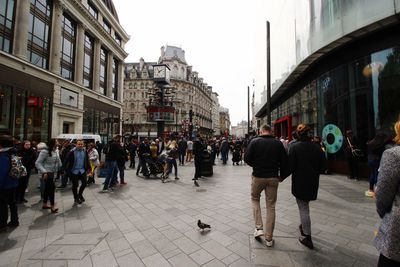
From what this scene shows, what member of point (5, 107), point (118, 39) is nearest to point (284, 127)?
point (5, 107)

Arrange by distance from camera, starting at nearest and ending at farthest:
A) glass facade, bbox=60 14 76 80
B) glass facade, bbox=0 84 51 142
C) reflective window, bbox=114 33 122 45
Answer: glass facade, bbox=0 84 51 142 < glass facade, bbox=60 14 76 80 < reflective window, bbox=114 33 122 45

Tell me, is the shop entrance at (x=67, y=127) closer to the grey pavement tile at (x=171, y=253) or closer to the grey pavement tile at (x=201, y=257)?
the grey pavement tile at (x=171, y=253)

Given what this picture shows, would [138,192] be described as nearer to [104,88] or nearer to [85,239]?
[85,239]

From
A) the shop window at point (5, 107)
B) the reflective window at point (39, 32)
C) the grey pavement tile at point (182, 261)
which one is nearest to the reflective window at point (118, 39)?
the reflective window at point (39, 32)

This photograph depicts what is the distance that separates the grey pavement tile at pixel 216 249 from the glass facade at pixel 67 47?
2639cm

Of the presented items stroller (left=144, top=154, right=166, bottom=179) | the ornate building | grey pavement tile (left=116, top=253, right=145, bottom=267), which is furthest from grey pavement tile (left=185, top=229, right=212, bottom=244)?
the ornate building

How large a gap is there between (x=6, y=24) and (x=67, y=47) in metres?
8.08

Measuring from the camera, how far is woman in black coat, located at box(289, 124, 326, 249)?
131 inches

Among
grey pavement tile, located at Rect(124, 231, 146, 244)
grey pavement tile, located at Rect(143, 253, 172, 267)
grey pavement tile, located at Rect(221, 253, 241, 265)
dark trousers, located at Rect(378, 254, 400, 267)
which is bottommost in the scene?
grey pavement tile, located at Rect(124, 231, 146, 244)

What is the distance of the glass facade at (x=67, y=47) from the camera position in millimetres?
23047

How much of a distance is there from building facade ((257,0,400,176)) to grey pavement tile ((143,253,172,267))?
976cm

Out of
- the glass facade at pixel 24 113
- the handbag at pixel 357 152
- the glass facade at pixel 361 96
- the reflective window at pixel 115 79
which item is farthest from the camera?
the reflective window at pixel 115 79

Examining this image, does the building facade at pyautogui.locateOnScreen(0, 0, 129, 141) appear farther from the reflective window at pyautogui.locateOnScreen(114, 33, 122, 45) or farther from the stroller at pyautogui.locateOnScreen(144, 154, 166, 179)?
the stroller at pyautogui.locateOnScreen(144, 154, 166, 179)

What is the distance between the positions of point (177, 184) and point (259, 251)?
5633 mm
